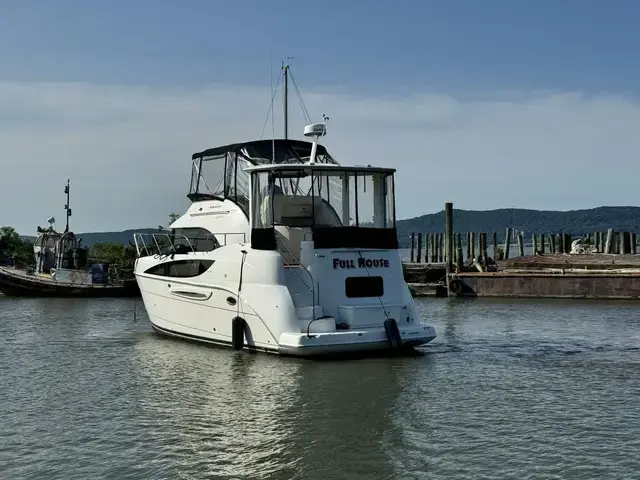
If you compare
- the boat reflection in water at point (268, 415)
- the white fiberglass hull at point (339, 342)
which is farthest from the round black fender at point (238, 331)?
the boat reflection in water at point (268, 415)

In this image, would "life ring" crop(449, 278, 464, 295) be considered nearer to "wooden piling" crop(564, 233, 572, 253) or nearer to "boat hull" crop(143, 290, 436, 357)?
"wooden piling" crop(564, 233, 572, 253)

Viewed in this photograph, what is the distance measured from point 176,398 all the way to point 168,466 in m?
3.88

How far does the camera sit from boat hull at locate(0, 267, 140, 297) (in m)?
42.1

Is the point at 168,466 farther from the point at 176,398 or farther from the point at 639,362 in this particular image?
the point at 639,362

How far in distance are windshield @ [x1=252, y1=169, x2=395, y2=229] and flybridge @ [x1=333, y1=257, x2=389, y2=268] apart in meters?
0.98

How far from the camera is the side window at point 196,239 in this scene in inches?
786

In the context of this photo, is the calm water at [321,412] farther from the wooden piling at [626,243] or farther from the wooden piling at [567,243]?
the wooden piling at [567,243]

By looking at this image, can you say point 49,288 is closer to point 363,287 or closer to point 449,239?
point 449,239

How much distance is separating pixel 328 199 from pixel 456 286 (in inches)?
925

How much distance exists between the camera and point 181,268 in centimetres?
1983

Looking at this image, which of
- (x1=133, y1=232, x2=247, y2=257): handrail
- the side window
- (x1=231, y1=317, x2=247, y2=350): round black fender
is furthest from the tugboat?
(x1=231, y1=317, x2=247, y2=350): round black fender

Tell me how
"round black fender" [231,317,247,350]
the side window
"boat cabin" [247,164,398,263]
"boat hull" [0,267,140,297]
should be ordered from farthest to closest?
"boat hull" [0,267,140,297]
the side window
"round black fender" [231,317,247,350]
"boat cabin" [247,164,398,263]

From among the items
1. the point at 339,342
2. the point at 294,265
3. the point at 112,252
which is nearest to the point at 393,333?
the point at 339,342

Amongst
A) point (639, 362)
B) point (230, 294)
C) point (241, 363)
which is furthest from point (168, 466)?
point (639, 362)
